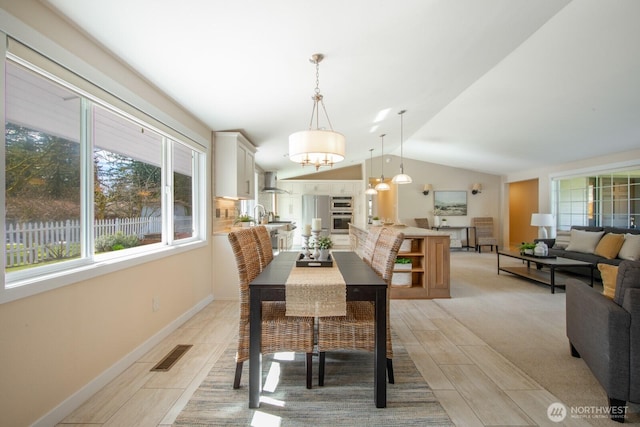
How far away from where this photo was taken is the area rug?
5.26ft

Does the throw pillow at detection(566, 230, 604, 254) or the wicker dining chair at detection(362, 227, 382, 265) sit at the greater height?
the wicker dining chair at detection(362, 227, 382, 265)

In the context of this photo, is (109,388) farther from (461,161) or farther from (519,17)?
(461,161)

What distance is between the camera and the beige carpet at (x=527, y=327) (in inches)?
74.5

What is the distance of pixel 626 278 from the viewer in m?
1.62

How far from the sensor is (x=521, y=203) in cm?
905

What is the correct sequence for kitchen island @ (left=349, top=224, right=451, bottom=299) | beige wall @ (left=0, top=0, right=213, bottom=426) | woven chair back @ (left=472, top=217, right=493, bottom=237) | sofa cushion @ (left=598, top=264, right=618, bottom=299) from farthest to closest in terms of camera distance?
woven chair back @ (left=472, top=217, right=493, bottom=237), kitchen island @ (left=349, top=224, right=451, bottom=299), sofa cushion @ (left=598, top=264, right=618, bottom=299), beige wall @ (left=0, top=0, right=213, bottom=426)

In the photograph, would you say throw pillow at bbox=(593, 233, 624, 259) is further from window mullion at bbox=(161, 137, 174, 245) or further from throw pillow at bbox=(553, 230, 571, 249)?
window mullion at bbox=(161, 137, 174, 245)

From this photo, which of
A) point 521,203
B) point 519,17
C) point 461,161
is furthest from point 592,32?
point 521,203

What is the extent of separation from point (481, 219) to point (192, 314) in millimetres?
8327

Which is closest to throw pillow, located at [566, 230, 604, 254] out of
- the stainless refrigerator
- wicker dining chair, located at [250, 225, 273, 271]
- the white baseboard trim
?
wicker dining chair, located at [250, 225, 273, 271]

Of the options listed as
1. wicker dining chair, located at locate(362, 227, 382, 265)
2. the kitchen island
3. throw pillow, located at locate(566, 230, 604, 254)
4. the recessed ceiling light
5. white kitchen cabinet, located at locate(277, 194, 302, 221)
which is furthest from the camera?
white kitchen cabinet, located at locate(277, 194, 302, 221)

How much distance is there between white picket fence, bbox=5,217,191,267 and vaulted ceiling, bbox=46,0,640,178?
3.84ft

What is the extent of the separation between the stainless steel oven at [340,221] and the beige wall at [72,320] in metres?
6.39

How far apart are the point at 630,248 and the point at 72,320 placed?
255 inches
